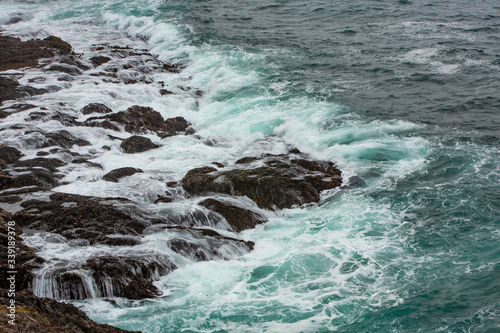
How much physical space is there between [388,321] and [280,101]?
1477 centimetres

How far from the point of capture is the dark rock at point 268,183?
43.5 feet

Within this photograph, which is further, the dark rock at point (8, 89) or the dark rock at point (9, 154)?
the dark rock at point (8, 89)

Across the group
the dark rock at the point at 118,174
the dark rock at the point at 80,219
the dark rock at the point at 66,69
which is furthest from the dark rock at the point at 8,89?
the dark rock at the point at 80,219

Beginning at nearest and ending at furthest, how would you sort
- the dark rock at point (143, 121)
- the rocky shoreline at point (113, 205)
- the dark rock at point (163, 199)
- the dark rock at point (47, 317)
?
1. the dark rock at point (47, 317)
2. the rocky shoreline at point (113, 205)
3. the dark rock at point (163, 199)
4. the dark rock at point (143, 121)

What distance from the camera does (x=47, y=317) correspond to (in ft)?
21.9

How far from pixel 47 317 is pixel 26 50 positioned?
25.8 metres

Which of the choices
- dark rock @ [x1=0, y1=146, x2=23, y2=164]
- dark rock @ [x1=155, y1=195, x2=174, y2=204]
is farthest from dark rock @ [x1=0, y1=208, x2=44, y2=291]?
dark rock @ [x1=0, y1=146, x2=23, y2=164]

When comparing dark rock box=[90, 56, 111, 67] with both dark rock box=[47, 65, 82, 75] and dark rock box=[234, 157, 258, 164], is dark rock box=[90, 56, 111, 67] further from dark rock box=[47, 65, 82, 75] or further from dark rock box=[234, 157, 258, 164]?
dark rock box=[234, 157, 258, 164]

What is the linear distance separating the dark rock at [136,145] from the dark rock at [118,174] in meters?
2.28

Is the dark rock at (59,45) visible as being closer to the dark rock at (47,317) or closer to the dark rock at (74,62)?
the dark rock at (74,62)

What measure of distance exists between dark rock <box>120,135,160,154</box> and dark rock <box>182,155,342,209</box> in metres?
3.37

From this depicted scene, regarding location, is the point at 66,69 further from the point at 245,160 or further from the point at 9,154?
the point at 245,160

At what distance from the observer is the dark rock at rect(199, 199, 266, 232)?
1216cm

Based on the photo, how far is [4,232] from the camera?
9453 mm
